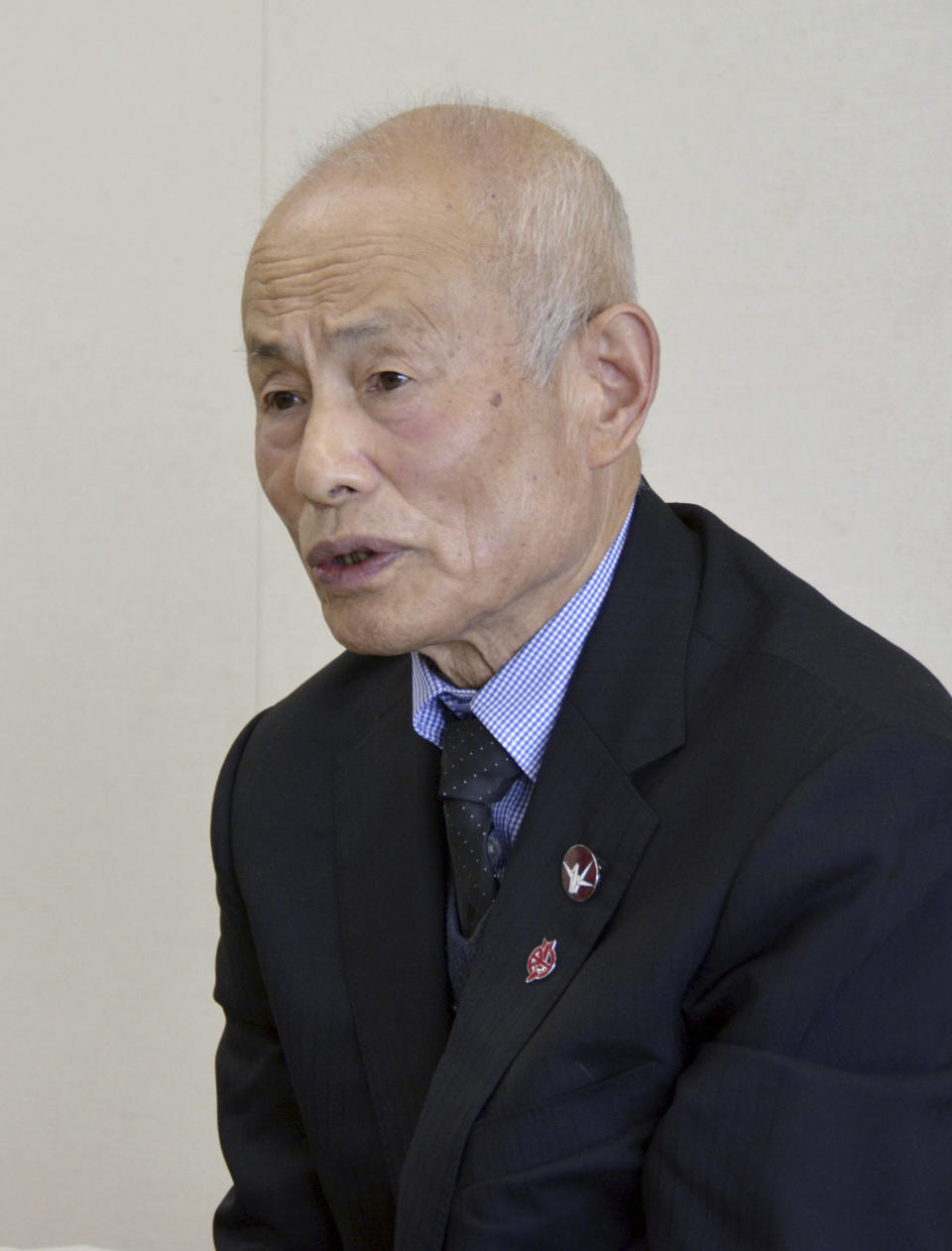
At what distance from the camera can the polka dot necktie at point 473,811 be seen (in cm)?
131

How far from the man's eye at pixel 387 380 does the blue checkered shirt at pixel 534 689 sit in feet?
0.86

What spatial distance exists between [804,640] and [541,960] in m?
0.33

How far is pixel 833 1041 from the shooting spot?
1035 mm

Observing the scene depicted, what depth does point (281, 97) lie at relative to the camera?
Result: 2486 mm

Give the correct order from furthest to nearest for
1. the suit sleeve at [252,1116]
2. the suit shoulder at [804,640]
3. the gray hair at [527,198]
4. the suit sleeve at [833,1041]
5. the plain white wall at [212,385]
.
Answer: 1. the plain white wall at [212,385]
2. the suit sleeve at [252,1116]
3. the gray hair at [527,198]
4. the suit shoulder at [804,640]
5. the suit sleeve at [833,1041]

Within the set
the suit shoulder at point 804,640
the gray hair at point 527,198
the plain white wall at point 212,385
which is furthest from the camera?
the plain white wall at point 212,385

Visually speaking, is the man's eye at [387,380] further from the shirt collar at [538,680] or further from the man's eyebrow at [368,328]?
the shirt collar at [538,680]

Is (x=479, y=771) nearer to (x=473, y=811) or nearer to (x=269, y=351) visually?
(x=473, y=811)

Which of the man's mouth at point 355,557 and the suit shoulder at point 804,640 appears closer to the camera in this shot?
the suit shoulder at point 804,640

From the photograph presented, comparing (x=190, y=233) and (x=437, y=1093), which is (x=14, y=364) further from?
(x=437, y=1093)

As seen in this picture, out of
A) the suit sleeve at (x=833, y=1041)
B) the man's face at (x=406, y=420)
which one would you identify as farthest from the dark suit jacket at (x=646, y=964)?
the man's face at (x=406, y=420)

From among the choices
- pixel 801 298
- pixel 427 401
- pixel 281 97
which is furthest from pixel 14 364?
pixel 427 401

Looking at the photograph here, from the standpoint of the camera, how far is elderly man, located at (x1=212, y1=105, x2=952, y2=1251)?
1039 mm

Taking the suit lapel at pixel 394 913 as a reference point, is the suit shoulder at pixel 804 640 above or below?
above
